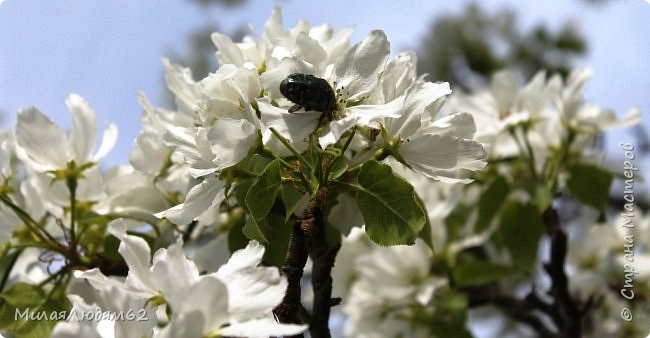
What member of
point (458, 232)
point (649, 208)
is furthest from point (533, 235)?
point (649, 208)

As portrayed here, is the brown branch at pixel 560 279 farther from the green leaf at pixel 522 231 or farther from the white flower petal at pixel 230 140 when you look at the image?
the white flower petal at pixel 230 140

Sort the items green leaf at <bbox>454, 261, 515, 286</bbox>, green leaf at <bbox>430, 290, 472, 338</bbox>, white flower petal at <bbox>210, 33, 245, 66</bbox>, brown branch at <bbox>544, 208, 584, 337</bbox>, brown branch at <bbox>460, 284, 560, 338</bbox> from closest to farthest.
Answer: white flower petal at <bbox>210, 33, 245, 66</bbox>
brown branch at <bbox>544, 208, 584, 337</bbox>
green leaf at <bbox>430, 290, 472, 338</bbox>
green leaf at <bbox>454, 261, 515, 286</bbox>
brown branch at <bbox>460, 284, 560, 338</bbox>

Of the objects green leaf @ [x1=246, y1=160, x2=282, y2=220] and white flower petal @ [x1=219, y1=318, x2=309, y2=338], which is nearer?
white flower petal @ [x1=219, y1=318, x2=309, y2=338]

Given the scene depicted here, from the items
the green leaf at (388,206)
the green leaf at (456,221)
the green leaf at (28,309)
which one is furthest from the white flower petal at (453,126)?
the green leaf at (456,221)

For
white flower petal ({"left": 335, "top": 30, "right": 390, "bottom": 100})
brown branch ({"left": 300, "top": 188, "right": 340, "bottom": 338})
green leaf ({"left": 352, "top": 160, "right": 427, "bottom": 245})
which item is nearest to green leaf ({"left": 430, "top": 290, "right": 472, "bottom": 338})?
brown branch ({"left": 300, "top": 188, "right": 340, "bottom": 338})

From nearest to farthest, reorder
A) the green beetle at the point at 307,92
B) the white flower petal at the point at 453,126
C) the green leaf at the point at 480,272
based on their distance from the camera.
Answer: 1. the green beetle at the point at 307,92
2. the white flower petal at the point at 453,126
3. the green leaf at the point at 480,272

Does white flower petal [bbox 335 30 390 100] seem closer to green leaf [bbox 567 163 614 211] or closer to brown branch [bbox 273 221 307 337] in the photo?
brown branch [bbox 273 221 307 337]

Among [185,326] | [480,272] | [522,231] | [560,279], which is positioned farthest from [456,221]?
[185,326]
